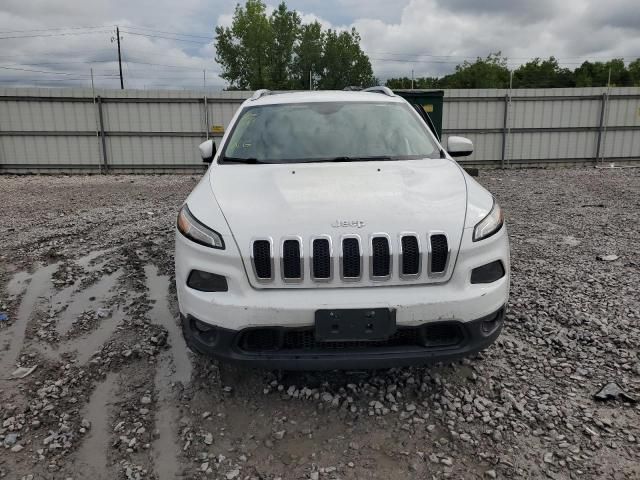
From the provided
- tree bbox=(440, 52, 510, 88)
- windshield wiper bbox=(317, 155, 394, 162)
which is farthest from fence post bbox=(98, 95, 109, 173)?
tree bbox=(440, 52, 510, 88)

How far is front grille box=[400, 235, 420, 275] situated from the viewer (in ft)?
8.08

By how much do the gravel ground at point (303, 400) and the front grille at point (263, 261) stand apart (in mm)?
794

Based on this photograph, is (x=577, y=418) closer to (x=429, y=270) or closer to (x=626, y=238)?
(x=429, y=270)

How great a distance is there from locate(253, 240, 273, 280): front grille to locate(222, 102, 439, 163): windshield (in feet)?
3.89

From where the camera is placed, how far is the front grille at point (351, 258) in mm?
2447

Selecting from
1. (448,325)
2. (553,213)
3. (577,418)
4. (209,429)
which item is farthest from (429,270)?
(553,213)

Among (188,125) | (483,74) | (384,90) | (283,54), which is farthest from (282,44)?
(384,90)

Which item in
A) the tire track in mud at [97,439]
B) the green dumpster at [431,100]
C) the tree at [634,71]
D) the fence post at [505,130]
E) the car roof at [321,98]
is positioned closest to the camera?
the tire track in mud at [97,439]

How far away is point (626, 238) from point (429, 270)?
4934 millimetres

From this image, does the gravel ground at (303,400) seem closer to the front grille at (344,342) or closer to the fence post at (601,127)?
the front grille at (344,342)

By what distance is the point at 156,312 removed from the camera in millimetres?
4078

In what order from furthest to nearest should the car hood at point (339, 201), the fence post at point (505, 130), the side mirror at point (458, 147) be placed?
the fence post at point (505, 130) < the side mirror at point (458, 147) < the car hood at point (339, 201)

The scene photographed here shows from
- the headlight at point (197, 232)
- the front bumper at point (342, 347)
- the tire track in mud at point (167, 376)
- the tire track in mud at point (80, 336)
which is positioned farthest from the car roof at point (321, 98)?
the front bumper at point (342, 347)

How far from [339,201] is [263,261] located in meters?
0.54
